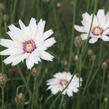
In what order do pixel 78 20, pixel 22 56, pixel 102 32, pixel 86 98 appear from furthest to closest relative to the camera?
pixel 78 20
pixel 86 98
pixel 102 32
pixel 22 56

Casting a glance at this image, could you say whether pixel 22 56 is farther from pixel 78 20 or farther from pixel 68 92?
pixel 78 20

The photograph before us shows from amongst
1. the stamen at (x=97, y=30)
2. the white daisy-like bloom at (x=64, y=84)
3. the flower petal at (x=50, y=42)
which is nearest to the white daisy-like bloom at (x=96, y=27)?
the stamen at (x=97, y=30)

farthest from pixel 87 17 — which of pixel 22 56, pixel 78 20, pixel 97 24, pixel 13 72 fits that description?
pixel 78 20

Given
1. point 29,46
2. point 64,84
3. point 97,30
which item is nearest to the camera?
point 29,46

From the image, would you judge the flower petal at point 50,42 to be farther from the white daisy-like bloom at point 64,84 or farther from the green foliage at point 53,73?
the white daisy-like bloom at point 64,84

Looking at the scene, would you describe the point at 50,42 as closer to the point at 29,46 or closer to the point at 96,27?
the point at 29,46

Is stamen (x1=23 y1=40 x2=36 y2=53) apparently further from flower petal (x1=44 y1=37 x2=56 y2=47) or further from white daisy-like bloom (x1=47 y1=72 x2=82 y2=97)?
white daisy-like bloom (x1=47 y1=72 x2=82 y2=97)

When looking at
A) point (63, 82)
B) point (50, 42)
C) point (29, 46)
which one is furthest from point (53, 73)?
point (50, 42)

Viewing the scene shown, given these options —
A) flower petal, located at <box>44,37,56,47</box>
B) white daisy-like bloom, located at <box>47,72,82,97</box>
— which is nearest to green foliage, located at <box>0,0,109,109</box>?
white daisy-like bloom, located at <box>47,72,82,97</box>

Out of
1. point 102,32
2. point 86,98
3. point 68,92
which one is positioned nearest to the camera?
point 102,32
